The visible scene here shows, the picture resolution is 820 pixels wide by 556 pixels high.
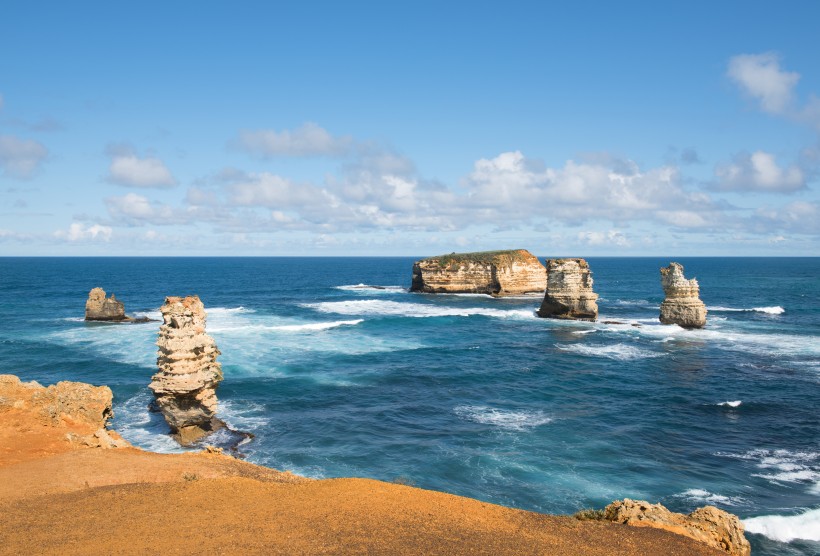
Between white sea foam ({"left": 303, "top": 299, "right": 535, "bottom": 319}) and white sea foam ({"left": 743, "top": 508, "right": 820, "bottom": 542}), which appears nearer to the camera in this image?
white sea foam ({"left": 743, "top": 508, "right": 820, "bottom": 542})

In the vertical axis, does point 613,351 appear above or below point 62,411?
below

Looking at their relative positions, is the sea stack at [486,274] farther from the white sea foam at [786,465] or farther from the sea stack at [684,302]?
the white sea foam at [786,465]

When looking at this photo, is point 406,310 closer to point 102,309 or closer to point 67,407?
point 102,309

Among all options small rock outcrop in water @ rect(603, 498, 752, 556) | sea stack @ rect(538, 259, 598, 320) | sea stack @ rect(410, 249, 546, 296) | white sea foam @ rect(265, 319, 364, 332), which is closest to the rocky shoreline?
small rock outcrop in water @ rect(603, 498, 752, 556)

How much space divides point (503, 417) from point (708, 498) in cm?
1214

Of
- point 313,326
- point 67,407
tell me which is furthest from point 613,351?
point 67,407

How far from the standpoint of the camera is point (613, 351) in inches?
1956

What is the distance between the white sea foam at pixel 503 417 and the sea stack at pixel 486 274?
6376 centimetres

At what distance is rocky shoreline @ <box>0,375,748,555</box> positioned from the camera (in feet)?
37.8

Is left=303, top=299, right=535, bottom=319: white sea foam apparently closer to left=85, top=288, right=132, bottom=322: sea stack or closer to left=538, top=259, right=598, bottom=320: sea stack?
left=538, top=259, right=598, bottom=320: sea stack

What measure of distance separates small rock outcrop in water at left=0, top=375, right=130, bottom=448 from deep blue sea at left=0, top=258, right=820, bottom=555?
5.11m

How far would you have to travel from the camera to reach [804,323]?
65062mm

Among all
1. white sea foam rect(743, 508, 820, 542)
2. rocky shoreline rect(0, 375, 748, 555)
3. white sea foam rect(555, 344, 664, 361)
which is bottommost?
white sea foam rect(743, 508, 820, 542)

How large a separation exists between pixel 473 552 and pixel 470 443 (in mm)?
16663
